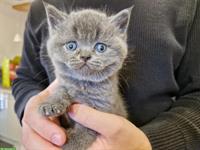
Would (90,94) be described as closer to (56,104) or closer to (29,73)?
(56,104)

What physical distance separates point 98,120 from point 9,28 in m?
2.40

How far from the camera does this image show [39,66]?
88 centimetres

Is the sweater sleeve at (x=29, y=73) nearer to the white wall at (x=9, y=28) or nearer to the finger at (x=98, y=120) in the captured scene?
the finger at (x=98, y=120)

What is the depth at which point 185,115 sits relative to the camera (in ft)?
2.32

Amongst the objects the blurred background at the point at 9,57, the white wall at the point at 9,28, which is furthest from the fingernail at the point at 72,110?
the white wall at the point at 9,28

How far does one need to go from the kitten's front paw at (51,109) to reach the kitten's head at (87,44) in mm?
66

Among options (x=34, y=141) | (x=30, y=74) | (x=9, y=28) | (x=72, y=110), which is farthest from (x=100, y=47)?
(x=9, y=28)

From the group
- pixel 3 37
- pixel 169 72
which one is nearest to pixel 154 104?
pixel 169 72

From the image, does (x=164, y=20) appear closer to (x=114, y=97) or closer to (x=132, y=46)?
(x=132, y=46)

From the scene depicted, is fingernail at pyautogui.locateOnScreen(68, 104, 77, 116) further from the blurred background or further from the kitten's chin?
Answer: the blurred background

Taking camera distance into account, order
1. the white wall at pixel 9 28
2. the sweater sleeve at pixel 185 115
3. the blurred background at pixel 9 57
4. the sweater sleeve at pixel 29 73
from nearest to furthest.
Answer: the sweater sleeve at pixel 185 115, the sweater sleeve at pixel 29 73, the blurred background at pixel 9 57, the white wall at pixel 9 28

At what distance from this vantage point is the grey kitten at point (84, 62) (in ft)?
1.81

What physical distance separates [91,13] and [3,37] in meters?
2.28

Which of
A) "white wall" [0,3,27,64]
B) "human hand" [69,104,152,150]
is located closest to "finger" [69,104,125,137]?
"human hand" [69,104,152,150]
